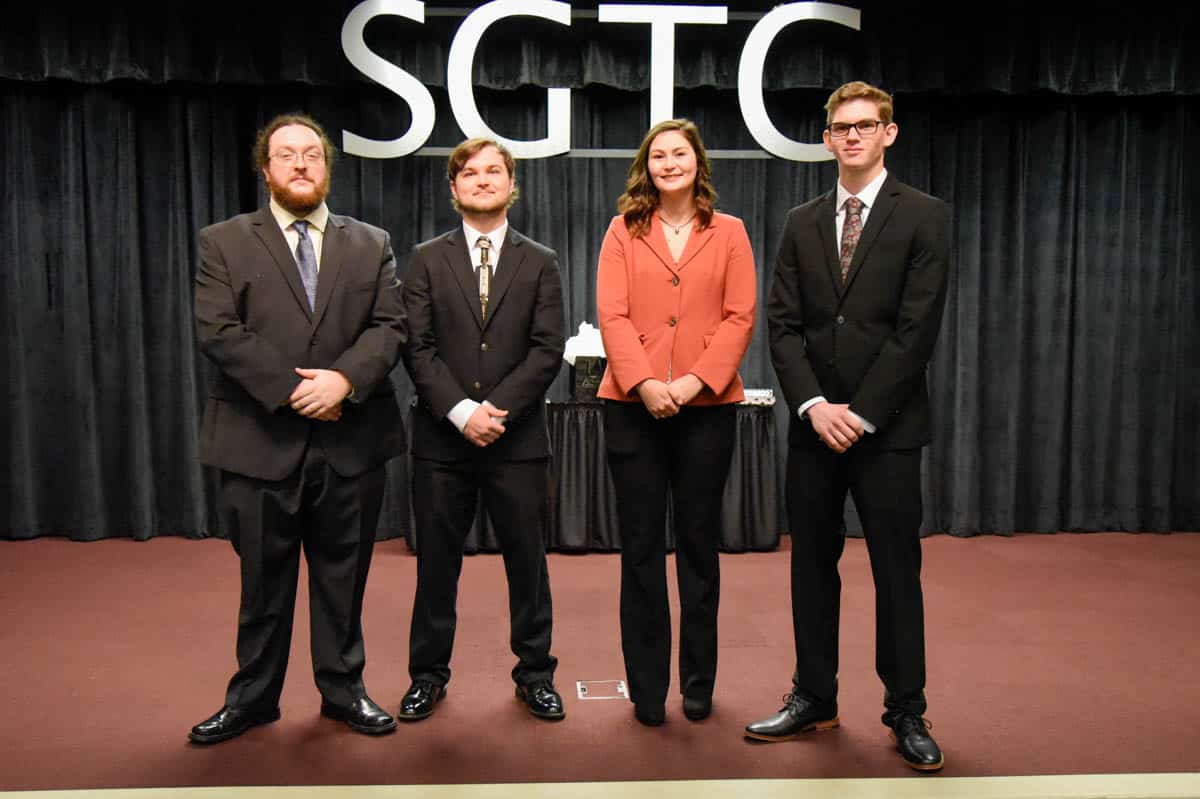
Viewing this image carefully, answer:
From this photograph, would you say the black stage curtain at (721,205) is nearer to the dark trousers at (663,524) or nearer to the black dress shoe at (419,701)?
the black dress shoe at (419,701)

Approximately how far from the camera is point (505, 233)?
2.77m

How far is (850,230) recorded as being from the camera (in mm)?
2461

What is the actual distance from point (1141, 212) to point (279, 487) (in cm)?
519

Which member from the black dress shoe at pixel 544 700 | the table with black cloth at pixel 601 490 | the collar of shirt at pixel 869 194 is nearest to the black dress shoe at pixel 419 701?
the black dress shoe at pixel 544 700

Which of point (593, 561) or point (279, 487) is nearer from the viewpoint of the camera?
point (279, 487)

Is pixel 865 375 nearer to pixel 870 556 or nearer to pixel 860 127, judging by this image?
pixel 870 556

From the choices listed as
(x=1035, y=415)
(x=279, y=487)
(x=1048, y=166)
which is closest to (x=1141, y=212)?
(x=1048, y=166)

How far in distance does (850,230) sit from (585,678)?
166 cm

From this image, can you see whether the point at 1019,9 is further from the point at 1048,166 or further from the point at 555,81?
the point at 555,81

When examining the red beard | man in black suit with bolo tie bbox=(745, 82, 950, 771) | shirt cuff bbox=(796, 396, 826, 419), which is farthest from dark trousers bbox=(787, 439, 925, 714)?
the red beard

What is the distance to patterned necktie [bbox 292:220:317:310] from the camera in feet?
8.32

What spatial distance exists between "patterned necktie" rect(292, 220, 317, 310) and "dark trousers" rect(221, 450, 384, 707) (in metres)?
0.44

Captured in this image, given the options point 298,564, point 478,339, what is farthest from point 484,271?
point 298,564

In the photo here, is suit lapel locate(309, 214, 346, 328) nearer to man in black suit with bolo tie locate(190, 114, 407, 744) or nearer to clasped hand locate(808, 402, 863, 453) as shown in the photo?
man in black suit with bolo tie locate(190, 114, 407, 744)
